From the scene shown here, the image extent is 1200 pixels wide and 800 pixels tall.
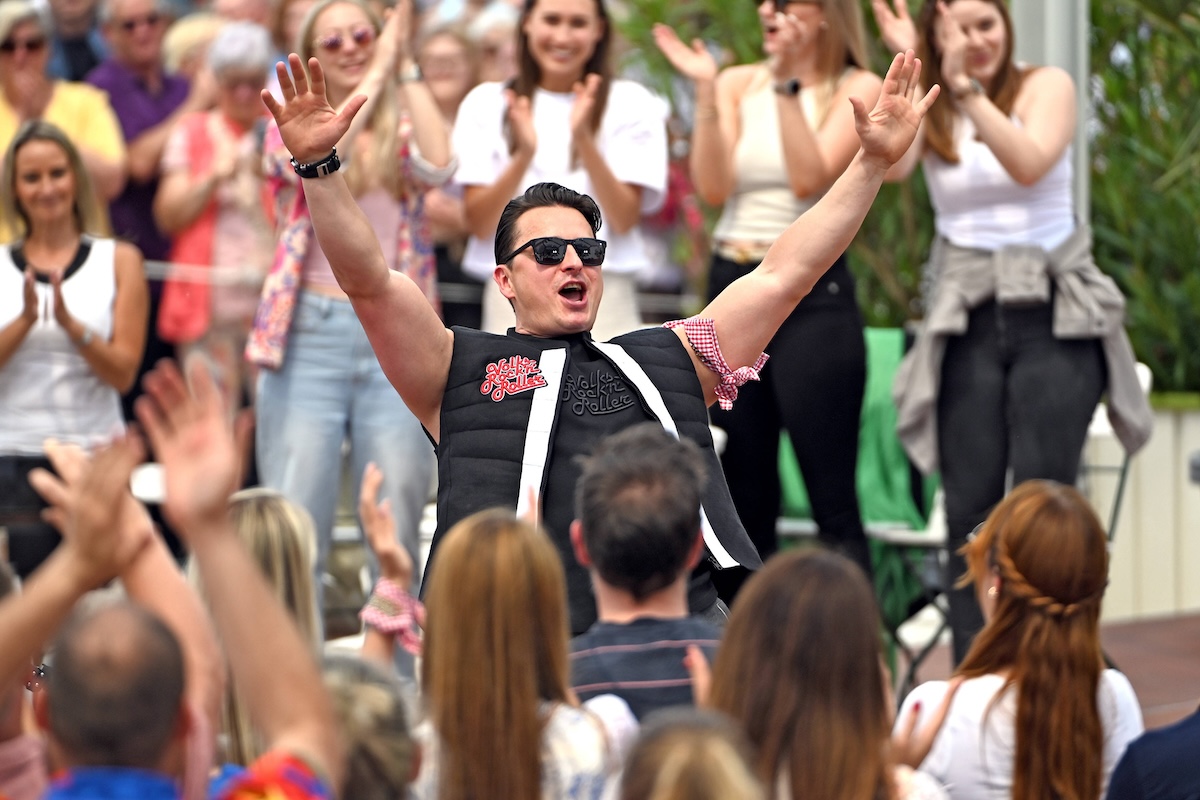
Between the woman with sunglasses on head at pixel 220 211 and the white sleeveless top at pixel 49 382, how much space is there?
3.21 ft

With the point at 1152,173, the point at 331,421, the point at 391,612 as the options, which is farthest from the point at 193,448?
the point at 1152,173

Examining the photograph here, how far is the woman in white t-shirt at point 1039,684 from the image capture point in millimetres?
3451

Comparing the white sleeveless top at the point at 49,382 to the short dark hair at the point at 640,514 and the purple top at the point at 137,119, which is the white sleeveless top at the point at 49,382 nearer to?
the purple top at the point at 137,119

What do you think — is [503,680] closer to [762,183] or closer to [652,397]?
[652,397]

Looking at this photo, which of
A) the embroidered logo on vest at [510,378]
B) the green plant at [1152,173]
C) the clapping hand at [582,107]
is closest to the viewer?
the embroidered logo on vest at [510,378]

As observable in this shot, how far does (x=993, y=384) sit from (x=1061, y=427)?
0.78 feet

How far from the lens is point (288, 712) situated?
2.27m

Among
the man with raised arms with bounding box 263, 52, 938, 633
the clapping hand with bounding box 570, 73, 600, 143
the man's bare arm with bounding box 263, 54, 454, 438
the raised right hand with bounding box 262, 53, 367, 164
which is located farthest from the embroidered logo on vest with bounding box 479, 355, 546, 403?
the clapping hand with bounding box 570, 73, 600, 143

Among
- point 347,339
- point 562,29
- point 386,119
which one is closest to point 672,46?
point 562,29

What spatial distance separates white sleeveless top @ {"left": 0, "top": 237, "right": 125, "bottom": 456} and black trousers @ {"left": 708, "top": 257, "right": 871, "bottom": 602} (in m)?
2.01

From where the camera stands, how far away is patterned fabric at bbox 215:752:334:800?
7.18ft

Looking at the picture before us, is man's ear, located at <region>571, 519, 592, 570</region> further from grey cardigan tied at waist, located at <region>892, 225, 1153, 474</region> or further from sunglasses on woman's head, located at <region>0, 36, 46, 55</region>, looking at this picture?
sunglasses on woman's head, located at <region>0, 36, 46, 55</region>

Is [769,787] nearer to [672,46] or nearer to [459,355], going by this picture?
[459,355]

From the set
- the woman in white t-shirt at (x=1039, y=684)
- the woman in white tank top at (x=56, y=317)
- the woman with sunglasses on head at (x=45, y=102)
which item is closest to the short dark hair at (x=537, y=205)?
the woman in white t-shirt at (x=1039, y=684)
